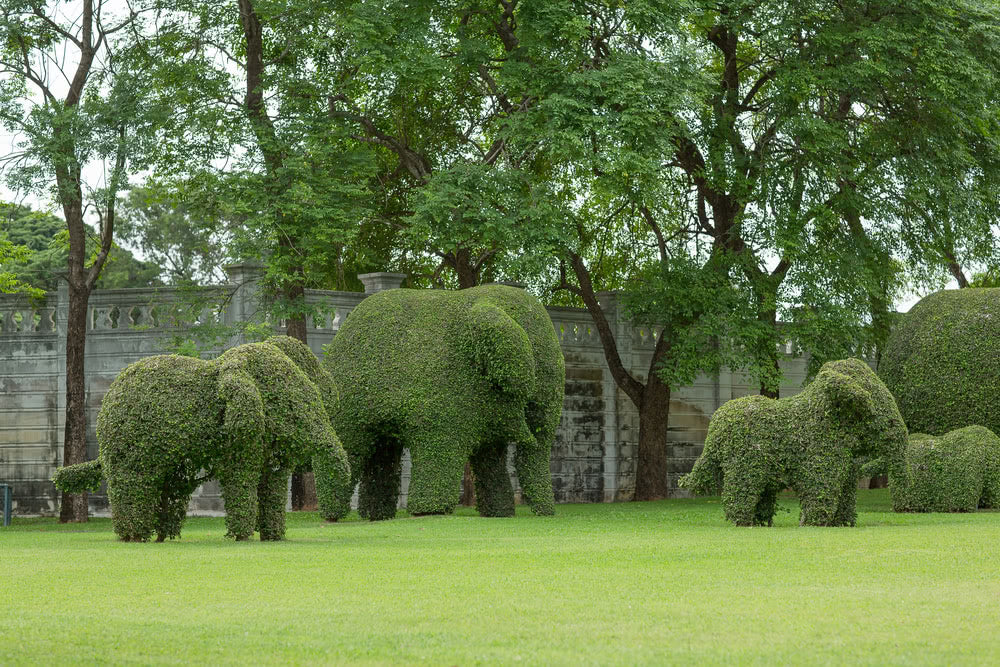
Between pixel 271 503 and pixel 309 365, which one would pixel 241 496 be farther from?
pixel 309 365

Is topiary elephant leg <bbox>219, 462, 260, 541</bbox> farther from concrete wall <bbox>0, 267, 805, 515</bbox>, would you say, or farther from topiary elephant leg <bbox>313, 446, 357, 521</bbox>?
concrete wall <bbox>0, 267, 805, 515</bbox>

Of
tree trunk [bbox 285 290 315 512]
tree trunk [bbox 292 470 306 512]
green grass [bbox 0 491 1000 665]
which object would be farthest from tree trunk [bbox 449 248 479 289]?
green grass [bbox 0 491 1000 665]

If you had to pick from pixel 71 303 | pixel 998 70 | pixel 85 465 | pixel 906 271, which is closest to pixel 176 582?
pixel 85 465

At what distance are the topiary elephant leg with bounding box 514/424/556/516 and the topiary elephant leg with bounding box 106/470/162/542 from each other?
6.56 metres

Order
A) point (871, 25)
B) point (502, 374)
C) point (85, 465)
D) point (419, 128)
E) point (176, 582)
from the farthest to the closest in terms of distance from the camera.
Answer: point (419, 128), point (871, 25), point (502, 374), point (85, 465), point (176, 582)

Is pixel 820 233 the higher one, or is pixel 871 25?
pixel 871 25

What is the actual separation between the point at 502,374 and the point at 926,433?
7.83 meters

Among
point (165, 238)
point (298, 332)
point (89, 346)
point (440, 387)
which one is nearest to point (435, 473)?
point (440, 387)

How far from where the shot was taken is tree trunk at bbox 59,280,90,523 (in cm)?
2170

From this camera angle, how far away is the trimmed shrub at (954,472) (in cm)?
2027

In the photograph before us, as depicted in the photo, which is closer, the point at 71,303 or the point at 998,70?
the point at 71,303

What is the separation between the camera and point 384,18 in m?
23.4

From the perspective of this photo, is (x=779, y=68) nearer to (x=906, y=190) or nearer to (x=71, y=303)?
(x=906, y=190)

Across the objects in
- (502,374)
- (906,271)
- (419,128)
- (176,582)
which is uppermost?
(419,128)
